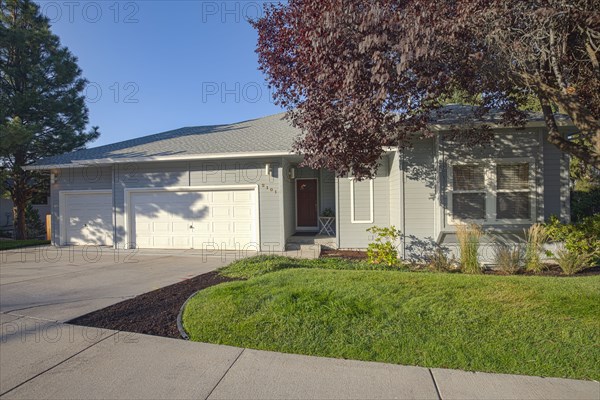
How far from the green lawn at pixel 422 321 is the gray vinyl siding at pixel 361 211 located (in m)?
5.25

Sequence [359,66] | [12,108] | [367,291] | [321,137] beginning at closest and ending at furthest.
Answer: [367,291]
[359,66]
[321,137]
[12,108]

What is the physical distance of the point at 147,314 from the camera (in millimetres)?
4711

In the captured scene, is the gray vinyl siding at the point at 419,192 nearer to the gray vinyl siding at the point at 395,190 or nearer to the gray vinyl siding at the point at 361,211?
the gray vinyl siding at the point at 395,190

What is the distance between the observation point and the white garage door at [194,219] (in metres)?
11.1

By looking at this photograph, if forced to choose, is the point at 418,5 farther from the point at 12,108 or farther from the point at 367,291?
the point at 12,108

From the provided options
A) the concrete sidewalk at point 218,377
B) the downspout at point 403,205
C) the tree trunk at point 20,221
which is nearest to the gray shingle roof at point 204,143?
the downspout at point 403,205

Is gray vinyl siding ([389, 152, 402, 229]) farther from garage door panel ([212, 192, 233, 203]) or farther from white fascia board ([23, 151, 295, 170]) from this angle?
garage door panel ([212, 192, 233, 203])

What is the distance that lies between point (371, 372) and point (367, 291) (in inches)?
68.6

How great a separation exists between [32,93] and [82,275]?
12126 mm

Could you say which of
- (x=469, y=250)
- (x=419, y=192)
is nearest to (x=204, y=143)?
(x=419, y=192)

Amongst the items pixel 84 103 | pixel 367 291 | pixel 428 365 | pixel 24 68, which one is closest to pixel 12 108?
pixel 24 68

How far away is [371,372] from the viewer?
10.5 feet

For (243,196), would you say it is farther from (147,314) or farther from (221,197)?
(147,314)

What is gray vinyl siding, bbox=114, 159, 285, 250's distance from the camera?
35.2 feet
